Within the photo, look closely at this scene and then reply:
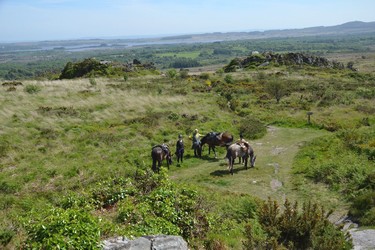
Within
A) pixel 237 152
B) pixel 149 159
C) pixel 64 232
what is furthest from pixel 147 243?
pixel 149 159

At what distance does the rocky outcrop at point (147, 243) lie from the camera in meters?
7.43

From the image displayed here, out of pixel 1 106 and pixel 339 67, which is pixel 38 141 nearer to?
pixel 1 106

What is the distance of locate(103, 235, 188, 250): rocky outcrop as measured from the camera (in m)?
7.43

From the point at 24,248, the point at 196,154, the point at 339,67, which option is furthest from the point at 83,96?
the point at 339,67

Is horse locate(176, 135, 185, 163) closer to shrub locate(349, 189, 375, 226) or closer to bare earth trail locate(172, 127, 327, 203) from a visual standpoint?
bare earth trail locate(172, 127, 327, 203)

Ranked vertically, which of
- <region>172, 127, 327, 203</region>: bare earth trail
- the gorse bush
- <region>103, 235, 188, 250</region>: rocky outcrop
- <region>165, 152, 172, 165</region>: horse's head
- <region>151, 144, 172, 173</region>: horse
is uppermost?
<region>103, 235, 188, 250</region>: rocky outcrop

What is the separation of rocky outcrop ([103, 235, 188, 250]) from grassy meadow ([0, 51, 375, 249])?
0.29 meters

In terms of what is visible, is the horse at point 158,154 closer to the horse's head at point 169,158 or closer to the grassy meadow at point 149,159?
the horse's head at point 169,158

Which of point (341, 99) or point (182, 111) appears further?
point (341, 99)

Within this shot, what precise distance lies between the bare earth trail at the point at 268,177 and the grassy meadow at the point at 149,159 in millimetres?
64

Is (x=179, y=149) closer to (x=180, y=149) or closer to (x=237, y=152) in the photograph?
(x=180, y=149)

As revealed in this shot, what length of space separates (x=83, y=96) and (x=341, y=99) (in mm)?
27028

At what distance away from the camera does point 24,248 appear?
24.3 ft

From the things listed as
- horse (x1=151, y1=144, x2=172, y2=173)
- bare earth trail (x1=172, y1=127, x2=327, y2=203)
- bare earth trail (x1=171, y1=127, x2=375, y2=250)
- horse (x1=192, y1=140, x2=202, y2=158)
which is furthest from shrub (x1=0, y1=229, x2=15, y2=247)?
horse (x1=192, y1=140, x2=202, y2=158)
